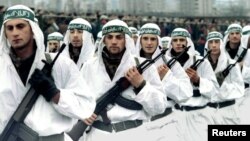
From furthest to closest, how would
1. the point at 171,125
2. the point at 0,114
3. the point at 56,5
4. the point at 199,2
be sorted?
the point at 199,2 < the point at 56,5 < the point at 171,125 < the point at 0,114

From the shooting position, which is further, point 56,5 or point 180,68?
point 56,5

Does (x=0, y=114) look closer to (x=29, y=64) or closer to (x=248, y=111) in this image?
(x=29, y=64)

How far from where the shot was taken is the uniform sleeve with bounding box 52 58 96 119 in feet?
15.3

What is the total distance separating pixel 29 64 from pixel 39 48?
0.46 ft

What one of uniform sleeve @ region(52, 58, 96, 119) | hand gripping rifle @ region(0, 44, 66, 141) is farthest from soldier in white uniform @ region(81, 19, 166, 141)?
hand gripping rifle @ region(0, 44, 66, 141)

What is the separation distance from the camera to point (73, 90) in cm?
482

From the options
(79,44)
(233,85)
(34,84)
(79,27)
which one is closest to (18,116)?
(34,84)

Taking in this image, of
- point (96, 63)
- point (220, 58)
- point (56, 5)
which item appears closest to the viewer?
point (96, 63)

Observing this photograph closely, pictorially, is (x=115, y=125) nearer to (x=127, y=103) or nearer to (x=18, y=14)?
(x=127, y=103)

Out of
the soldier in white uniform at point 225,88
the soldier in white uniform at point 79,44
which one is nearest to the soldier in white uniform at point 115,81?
the soldier in white uniform at point 79,44

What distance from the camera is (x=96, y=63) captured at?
605cm

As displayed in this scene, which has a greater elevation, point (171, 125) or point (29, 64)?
point (29, 64)

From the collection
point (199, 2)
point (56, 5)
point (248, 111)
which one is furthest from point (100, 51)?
point (199, 2)

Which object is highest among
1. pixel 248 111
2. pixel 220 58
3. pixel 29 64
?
pixel 29 64
